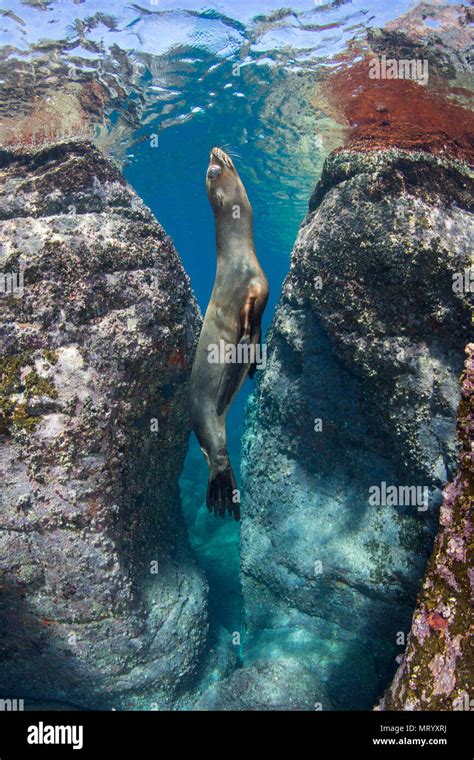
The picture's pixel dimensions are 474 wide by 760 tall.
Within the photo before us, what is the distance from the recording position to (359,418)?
19.0 ft

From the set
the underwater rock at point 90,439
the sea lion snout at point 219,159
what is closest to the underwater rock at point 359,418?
the underwater rock at point 90,439

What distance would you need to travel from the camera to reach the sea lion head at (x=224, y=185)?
3.91m

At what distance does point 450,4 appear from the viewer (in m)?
7.48

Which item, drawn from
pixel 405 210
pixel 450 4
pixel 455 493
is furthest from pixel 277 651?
→ pixel 450 4

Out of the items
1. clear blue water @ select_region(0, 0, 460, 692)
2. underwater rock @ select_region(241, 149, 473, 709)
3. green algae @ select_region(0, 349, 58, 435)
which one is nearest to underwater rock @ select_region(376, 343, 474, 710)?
underwater rock @ select_region(241, 149, 473, 709)

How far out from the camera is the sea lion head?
3.91 meters

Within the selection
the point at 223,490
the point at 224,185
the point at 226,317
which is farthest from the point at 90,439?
the point at 224,185

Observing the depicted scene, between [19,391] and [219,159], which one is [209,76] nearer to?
[219,159]

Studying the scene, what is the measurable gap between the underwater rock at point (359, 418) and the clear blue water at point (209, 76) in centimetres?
280

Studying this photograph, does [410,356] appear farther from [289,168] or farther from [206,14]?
[289,168]

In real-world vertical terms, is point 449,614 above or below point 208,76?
below

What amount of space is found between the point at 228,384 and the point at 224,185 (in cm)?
191

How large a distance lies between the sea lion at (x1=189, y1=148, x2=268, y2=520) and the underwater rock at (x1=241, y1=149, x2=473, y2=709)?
5.86ft
